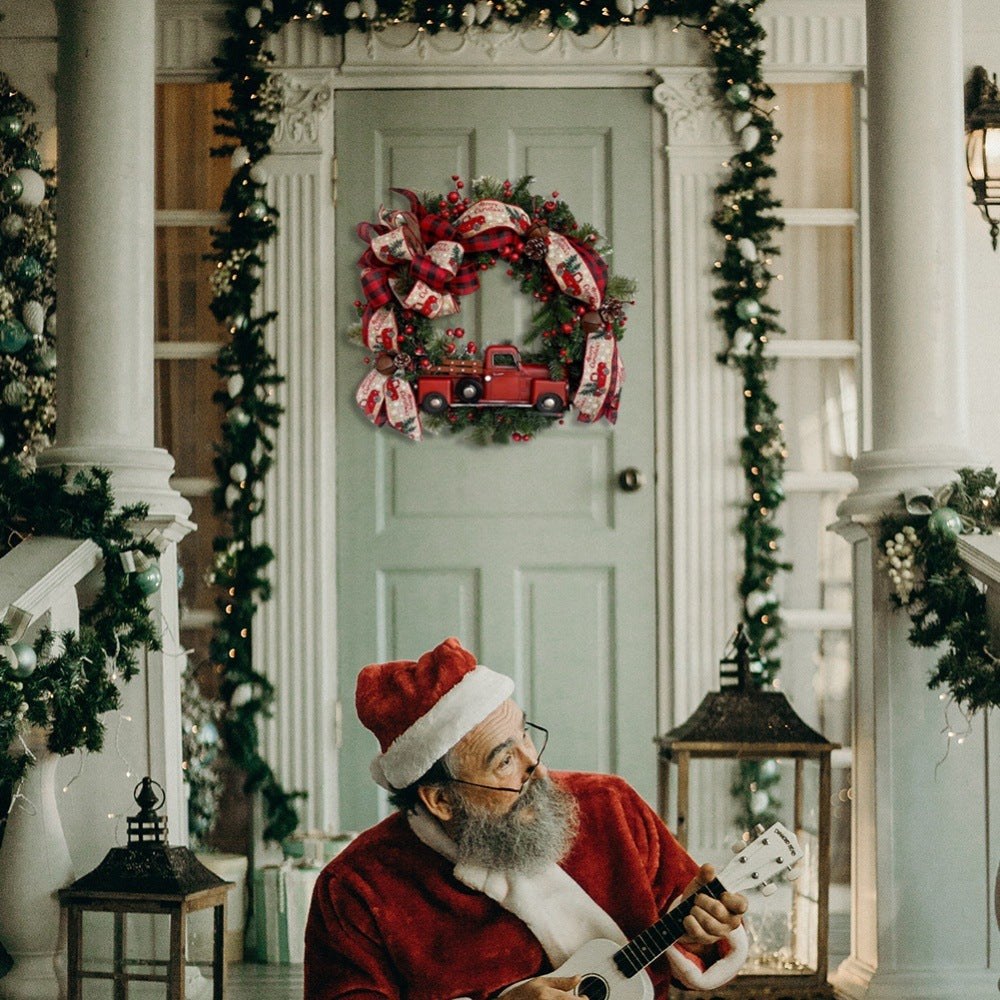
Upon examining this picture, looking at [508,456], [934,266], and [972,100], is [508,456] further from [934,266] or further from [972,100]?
[972,100]

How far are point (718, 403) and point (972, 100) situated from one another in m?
1.27

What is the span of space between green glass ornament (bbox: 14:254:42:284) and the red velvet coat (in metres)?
2.48

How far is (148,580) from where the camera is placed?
316 centimetres

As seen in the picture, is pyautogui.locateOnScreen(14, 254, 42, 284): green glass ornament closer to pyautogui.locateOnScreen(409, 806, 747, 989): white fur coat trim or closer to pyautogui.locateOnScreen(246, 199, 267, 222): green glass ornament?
pyautogui.locateOnScreen(246, 199, 267, 222): green glass ornament

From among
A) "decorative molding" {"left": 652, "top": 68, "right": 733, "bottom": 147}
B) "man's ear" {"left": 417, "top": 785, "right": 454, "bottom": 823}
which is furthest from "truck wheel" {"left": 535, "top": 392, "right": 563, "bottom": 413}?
"man's ear" {"left": 417, "top": 785, "right": 454, "bottom": 823}

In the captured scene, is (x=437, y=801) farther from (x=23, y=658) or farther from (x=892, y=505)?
(x=892, y=505)

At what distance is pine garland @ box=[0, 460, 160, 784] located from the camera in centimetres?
291

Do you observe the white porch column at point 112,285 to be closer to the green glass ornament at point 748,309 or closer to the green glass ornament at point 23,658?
the green glass ornament at point 23,658

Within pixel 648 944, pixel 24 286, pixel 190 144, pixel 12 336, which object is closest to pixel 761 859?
pixel 648 944

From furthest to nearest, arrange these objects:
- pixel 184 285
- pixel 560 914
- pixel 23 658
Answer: pixel 184 285
pixel 23 658
pixel 560 914

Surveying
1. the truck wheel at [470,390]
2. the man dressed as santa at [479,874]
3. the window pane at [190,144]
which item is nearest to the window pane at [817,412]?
the truck wheel at [470,390]

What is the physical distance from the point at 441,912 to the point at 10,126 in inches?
124

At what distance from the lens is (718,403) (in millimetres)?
4465

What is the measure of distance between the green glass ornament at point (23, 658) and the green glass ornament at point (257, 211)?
6.90 feet
